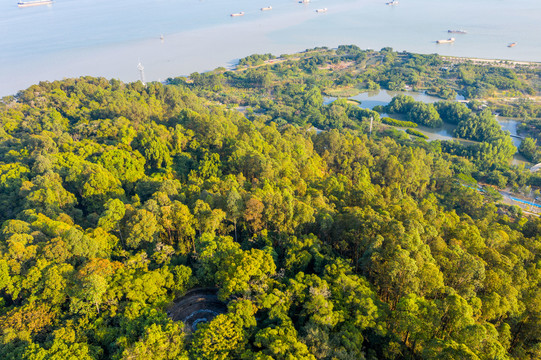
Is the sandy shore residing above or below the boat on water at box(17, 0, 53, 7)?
below

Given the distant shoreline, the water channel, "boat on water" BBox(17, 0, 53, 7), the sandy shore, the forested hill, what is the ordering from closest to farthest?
1. the forested hill
2. the water channel
3. the sandy shore
4. the distant shoreline
5. "boat on water" BBox(17, 0, 53, 7)

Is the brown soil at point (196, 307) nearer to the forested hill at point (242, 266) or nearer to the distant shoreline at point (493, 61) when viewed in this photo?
the forested hill at point (242, 266)

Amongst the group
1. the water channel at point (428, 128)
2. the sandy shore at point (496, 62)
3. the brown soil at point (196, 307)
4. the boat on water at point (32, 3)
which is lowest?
the water channel at point (428, 128)

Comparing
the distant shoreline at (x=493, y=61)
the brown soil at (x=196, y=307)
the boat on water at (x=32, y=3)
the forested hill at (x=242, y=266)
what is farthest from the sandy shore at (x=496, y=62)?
the boat on water at (x=32, y=3)

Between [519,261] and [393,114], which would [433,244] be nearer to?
[519,261]

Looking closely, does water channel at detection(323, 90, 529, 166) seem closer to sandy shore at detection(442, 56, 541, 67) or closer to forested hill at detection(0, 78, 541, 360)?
sandy shore at detection(442, 56, 541, 67)

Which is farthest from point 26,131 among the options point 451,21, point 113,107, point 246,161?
point 451,21

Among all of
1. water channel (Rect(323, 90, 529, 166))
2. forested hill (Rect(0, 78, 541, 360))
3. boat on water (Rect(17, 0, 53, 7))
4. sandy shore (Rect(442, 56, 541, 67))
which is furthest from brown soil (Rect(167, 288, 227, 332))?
boat on water (Rect(17, 0, 53, 7))

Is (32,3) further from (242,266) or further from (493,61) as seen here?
(493,61)
